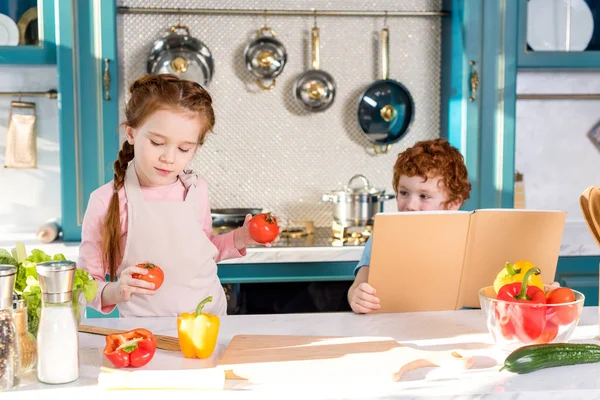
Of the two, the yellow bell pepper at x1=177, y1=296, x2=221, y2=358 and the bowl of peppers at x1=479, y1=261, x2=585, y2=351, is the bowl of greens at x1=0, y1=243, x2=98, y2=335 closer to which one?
the yellow bell pepper at x1=177, y1=296, x2=221, y2=358

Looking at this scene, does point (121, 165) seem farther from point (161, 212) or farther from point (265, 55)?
point (265, 55)

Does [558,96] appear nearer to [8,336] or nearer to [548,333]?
[548,333]

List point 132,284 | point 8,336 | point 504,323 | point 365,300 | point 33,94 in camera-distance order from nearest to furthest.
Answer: point 8,336, point 504,323, point 132,284, point 365,300, point 33,94

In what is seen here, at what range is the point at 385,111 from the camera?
320cm

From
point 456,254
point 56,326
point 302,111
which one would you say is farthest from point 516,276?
point 302,111

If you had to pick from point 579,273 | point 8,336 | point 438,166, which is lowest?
point 579,273

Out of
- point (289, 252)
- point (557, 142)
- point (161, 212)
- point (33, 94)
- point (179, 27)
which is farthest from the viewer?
point (557, 142)

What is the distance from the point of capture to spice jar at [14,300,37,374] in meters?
1.14

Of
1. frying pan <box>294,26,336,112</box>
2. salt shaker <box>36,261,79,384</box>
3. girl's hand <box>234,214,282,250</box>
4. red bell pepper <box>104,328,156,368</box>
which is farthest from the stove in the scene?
salt shaker <box>36,261,79,384</box>

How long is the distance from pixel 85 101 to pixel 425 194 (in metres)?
1.46

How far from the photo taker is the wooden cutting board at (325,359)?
1.15 m

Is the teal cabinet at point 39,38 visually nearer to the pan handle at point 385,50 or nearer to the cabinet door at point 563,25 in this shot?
the pan handle at point 385,50

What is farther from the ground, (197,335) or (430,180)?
(430,180)

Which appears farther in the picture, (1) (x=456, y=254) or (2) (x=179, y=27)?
(2) (x=179, y=27)
